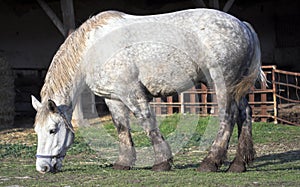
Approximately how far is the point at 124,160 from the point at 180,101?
6962 mm

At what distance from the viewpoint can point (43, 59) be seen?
16.8m

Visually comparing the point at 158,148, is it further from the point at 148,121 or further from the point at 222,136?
the point at 222,136

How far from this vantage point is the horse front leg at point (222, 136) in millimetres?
6398

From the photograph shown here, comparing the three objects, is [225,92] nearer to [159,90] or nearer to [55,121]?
[159,90]

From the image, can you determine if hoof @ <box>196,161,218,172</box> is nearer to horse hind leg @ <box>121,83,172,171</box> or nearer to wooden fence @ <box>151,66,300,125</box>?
horse hind leg @ <box>121,83,172,171</box>

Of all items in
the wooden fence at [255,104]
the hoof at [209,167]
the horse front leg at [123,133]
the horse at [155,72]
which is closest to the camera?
the hoof at [209,167]

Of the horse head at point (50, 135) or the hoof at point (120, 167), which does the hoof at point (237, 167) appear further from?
the horse head at point (50, 135)

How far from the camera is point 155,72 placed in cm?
654

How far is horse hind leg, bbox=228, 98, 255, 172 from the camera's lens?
21.6 ft

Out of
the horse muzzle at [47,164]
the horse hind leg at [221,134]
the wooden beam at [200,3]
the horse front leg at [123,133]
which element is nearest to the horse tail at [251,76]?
the horse hind leg at [221,134]

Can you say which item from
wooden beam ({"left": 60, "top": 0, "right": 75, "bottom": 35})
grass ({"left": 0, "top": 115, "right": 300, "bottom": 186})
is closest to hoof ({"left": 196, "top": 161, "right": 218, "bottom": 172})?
grass ({"left": 0, "top": 115, "right": 300, "bottom": 186})

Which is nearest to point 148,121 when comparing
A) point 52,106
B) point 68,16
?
point 52,106

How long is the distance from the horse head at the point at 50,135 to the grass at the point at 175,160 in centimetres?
15

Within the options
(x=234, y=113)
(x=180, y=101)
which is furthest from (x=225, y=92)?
(x=180, y=101)
